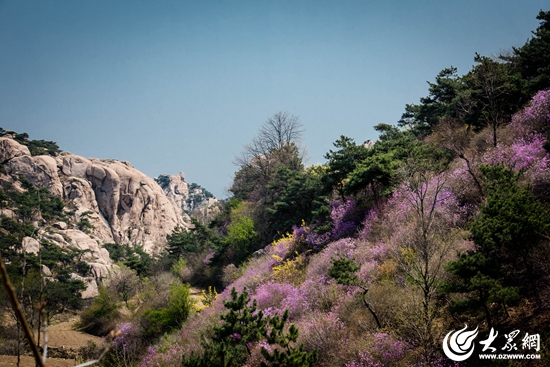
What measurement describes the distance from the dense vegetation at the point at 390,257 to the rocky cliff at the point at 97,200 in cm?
2492

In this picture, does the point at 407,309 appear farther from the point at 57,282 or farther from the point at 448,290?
the point at 57,282

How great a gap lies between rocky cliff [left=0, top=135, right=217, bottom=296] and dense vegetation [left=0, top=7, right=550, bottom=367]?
81.8 ft

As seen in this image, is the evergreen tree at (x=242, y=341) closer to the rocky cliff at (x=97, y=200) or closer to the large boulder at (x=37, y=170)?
the rocky cliff at (x=97, y=200)

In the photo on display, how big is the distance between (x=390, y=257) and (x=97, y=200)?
63180mm

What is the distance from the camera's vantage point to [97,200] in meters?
63.5

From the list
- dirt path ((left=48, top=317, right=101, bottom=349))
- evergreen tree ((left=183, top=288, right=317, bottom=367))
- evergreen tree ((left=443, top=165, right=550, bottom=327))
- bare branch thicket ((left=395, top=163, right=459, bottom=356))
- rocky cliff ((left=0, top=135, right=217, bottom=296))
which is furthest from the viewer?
rocky cliff ((left=0, top=135, right=217, bottom=296))

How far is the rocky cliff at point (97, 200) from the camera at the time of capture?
51181 millimetres

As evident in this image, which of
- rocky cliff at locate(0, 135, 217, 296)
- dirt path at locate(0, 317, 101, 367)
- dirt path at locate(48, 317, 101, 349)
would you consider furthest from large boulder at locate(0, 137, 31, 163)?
dirt path at locate(48, 317, 101, 349)

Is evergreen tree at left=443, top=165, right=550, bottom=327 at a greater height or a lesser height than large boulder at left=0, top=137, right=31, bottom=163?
lesser

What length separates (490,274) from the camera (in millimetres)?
8422

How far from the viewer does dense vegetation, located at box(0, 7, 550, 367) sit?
872 centimetres

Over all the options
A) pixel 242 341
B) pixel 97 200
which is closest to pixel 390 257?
pixel 242 341

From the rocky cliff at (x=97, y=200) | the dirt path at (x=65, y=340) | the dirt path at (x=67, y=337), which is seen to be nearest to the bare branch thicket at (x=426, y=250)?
the dirt path at (x=65, y=340)

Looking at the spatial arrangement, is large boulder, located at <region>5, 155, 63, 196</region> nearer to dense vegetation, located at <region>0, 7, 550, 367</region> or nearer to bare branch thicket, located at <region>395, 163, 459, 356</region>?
dense vegetation, located at <region>0, 7, 550, 367</region>
